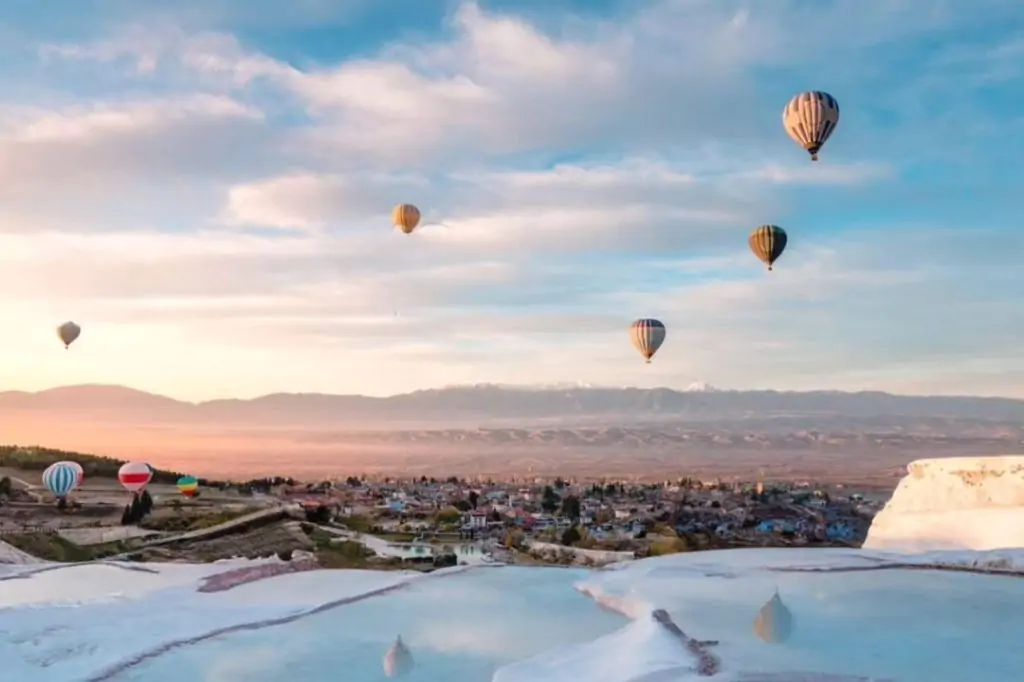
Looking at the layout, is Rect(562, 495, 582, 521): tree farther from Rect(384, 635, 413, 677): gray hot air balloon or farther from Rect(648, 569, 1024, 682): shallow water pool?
Rect(384, 635, 413, 677): gray hot air balloon

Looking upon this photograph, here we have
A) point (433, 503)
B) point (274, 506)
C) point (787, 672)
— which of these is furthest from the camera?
point (433, 503)

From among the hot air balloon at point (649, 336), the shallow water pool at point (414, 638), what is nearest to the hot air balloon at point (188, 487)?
the hot air balloon at point (649, 336)

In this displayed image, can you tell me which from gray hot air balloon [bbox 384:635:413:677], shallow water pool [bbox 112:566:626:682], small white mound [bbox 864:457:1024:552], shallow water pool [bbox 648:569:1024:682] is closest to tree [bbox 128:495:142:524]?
shallow water pool [bbox 112:566:626:682]

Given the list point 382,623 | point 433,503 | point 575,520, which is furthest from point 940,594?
point 433,503

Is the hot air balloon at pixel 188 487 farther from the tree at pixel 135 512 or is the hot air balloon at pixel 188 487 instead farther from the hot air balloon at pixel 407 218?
the hot air balloon at pixel 407 218

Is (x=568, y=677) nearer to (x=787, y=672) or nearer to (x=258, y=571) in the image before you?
(x=787, y=672)

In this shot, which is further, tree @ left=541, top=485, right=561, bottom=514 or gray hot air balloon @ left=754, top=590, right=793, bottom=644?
tree @ left=541, top=485, right=561, bottom=514

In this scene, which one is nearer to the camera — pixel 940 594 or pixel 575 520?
pixel 940 594
